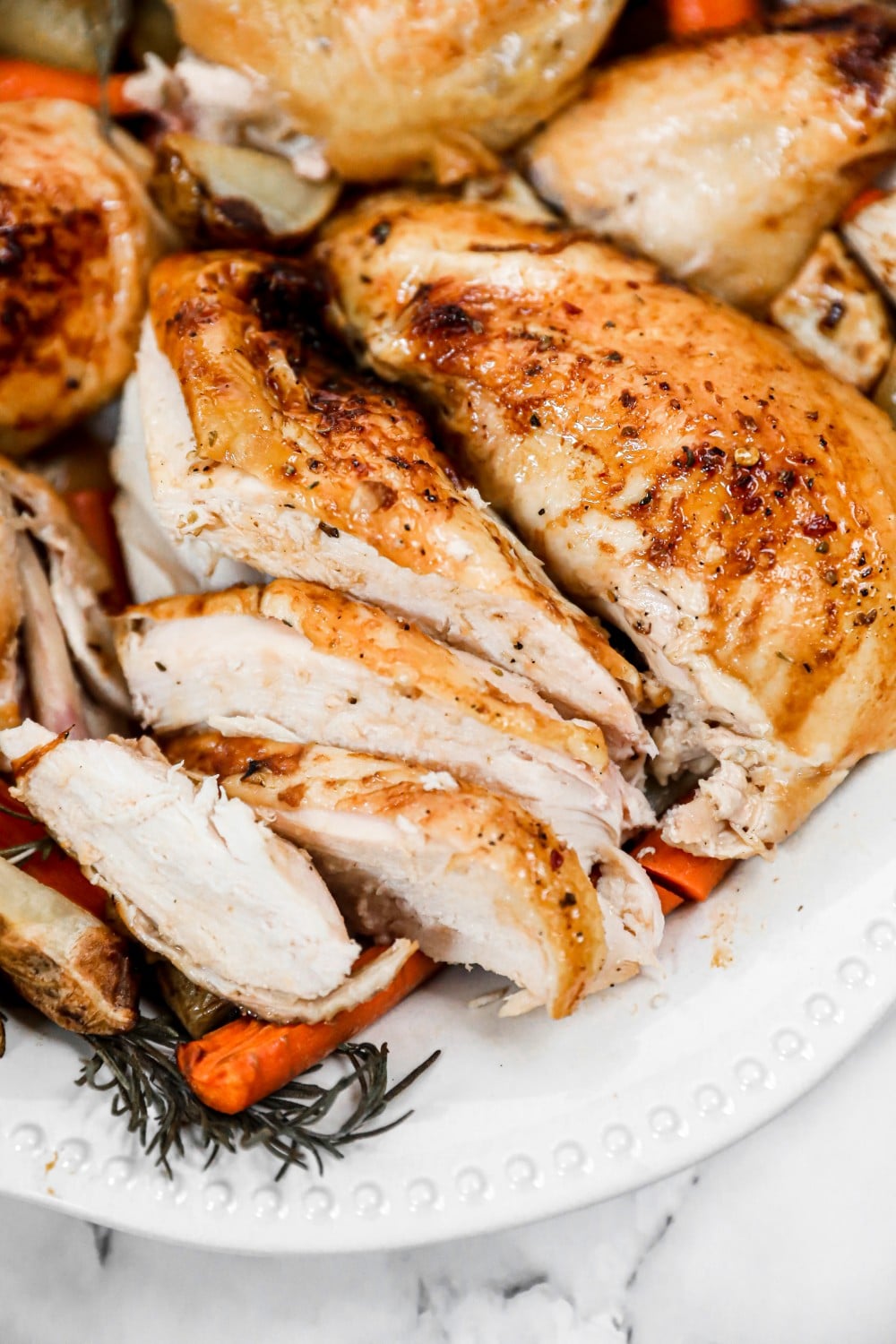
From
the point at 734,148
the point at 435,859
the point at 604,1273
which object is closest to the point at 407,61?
the point at 734,148

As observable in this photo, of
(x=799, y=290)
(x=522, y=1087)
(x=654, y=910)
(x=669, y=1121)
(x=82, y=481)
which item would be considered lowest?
(x=82, y=481)

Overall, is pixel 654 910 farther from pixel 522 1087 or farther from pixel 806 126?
pixel 806 126

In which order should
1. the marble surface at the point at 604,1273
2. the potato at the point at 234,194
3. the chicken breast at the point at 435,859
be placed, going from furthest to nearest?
the potato at the point at 234,194 → the marble surface at the point at 604,1273 → the chicken breast at the point at 435,859

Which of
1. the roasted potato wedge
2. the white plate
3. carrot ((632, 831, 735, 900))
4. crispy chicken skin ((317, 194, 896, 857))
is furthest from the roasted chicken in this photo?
carrot ((632, 831, 735, 900))

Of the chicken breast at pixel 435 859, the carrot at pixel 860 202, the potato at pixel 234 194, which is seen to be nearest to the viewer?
the chicken breast at pixel 435 859

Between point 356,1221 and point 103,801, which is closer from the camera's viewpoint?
point 356,1221

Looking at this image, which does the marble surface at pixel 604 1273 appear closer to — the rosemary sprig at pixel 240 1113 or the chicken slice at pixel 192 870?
the rosemary sprig at pixel 240 1113

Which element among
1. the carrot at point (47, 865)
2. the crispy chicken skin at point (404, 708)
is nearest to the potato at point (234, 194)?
the crispy chicken skin at point (404, 708)

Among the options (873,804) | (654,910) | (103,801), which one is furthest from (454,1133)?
(873,804)
